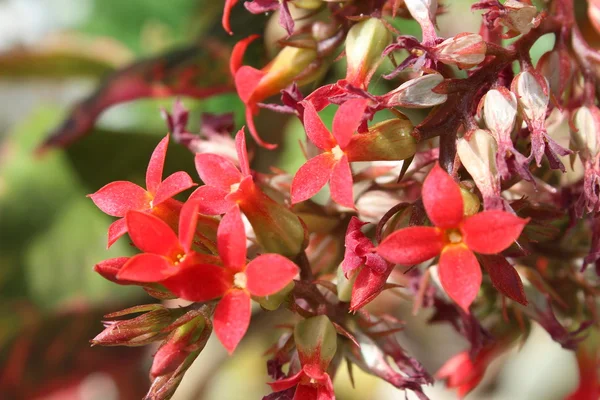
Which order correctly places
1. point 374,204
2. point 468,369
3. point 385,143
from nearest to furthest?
point 385,143
point 374,204
point 468,369

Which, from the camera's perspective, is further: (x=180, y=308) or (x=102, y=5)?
(x=102, y=5)

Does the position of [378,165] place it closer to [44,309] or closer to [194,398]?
[44,309]

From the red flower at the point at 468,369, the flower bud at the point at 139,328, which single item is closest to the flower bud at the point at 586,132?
the red flower at the point at 468,369

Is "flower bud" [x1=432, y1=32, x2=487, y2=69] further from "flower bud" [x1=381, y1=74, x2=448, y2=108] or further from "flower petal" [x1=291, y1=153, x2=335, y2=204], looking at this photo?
"flower petal" [x1=291, y1=153, x2=335, y2=204]

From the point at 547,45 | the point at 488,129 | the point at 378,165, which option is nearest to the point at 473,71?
the point at 488,129

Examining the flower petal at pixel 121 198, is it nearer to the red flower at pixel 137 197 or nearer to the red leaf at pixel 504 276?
the red flower at pixel 137 197

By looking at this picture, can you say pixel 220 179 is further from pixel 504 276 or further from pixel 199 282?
pixel 504 276

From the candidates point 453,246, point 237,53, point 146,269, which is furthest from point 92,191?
point 453,246

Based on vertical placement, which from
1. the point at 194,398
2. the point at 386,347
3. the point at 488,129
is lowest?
the point at 194,398
